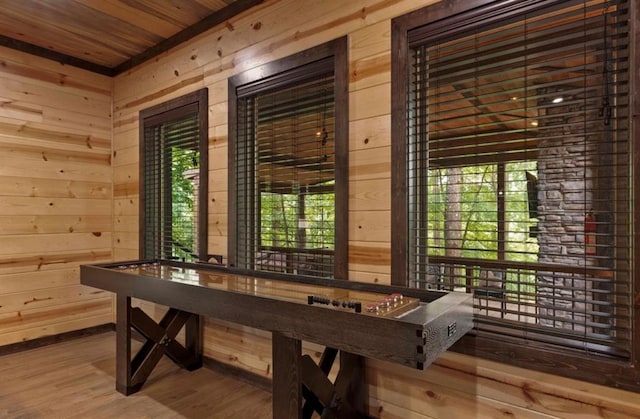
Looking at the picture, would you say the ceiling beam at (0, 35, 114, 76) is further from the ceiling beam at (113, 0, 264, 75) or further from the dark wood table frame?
the dark wood table frame

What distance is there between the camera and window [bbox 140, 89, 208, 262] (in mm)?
3131

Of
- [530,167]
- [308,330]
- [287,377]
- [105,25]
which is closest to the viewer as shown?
[308,330]

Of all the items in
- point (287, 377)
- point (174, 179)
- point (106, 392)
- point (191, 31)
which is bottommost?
point (106, 392)

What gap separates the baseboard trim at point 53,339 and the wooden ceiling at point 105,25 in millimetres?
2689

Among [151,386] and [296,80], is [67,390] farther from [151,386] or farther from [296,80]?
[296,80]

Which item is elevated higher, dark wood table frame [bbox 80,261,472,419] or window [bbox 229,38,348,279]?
window [bbox 229,38,348,279]

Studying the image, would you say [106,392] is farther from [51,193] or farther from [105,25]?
[105,25]

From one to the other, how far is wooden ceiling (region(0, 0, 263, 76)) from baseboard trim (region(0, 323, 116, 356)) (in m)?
2.69

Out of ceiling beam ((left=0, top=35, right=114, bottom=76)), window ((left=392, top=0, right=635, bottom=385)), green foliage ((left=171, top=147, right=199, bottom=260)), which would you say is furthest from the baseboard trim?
window ((left=392, top=0, right=635, bottom=385))

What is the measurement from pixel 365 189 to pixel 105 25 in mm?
2670

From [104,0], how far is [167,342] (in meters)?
2.55

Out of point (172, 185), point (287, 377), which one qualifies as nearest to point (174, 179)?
point (172, 185)

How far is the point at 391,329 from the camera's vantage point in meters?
1.31

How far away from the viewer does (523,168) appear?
5.87 feet
